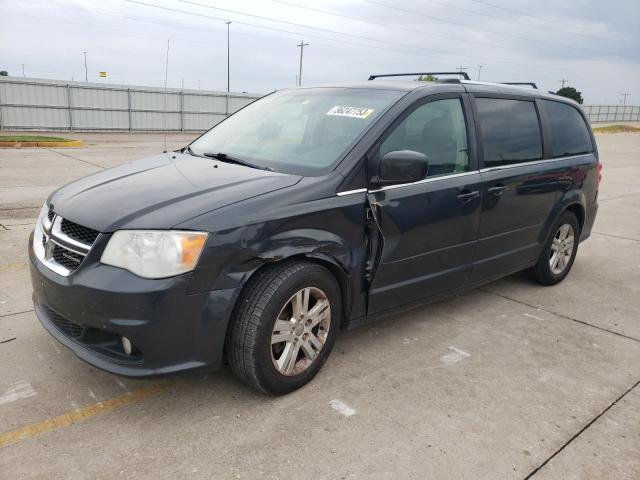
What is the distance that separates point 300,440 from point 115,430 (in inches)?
35.7

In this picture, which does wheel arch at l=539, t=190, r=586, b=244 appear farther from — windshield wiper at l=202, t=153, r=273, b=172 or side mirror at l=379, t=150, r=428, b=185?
windshield wiper at l=202, t=153, r=273, b=172

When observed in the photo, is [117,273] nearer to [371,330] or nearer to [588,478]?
[371,330]

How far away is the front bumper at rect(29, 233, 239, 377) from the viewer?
251cm

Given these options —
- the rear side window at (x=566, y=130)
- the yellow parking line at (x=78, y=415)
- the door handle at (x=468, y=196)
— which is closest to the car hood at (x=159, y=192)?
the yellow parking line at (x=78, y=415)

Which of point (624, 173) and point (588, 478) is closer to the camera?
point (588, 478)

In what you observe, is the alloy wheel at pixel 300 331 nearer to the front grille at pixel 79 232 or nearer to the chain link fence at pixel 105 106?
the front grille at pixel 79 232

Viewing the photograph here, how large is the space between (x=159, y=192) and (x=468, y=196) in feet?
6.86

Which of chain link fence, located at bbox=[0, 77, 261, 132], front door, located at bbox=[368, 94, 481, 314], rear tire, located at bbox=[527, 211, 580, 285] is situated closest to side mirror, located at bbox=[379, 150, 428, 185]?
front door, located at bbox=[368, 94, 481, 314]

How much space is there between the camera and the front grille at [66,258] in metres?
2.74

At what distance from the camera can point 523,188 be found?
4359 millimetres

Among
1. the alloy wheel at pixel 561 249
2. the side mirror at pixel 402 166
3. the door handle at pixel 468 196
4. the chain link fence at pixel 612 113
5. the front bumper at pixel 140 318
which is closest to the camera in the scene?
the front bumper at pixel 140 318

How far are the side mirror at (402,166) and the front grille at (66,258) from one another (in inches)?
66.4

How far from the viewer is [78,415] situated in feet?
9.16

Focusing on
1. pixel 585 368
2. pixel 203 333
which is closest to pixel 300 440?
pixel 203 333
